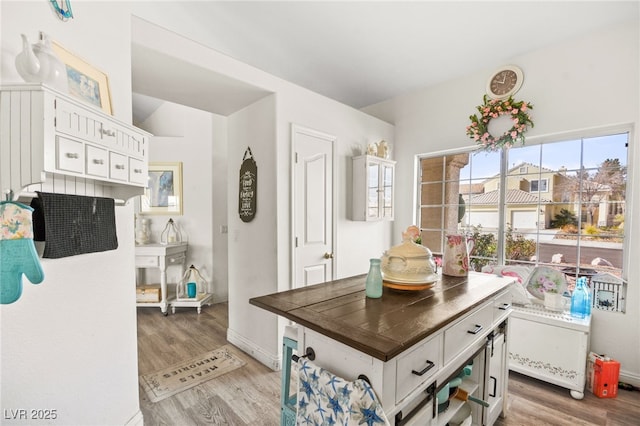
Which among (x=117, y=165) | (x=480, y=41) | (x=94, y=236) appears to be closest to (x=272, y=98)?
(x=117, y=165)

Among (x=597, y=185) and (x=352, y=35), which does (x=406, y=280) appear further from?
(x=597, y=185)

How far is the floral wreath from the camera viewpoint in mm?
2746

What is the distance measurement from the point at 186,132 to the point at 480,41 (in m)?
3.90

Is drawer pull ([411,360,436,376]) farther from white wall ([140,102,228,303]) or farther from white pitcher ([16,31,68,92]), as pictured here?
white wall ([140,102,228,303])

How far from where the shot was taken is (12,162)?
3.07 feet

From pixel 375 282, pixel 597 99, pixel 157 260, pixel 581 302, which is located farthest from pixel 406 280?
pixel 157 260

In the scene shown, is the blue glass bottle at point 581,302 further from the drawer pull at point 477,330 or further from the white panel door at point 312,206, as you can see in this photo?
the white panel door at point 312,206

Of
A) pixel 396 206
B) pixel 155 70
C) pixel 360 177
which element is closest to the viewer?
pixel 155 70

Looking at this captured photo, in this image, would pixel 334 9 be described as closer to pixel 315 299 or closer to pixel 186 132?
pixel 315 299

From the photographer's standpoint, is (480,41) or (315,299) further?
(480,41)

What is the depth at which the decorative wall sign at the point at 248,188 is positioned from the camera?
8.84 feet

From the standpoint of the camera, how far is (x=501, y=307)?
1.70 m

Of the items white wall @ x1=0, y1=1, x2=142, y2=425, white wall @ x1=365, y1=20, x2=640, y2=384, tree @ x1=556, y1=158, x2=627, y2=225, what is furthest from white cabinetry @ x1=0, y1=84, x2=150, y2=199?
tree @ x1=556, y1=158, x2=627, y2=225

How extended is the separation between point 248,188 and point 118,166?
1488mm
